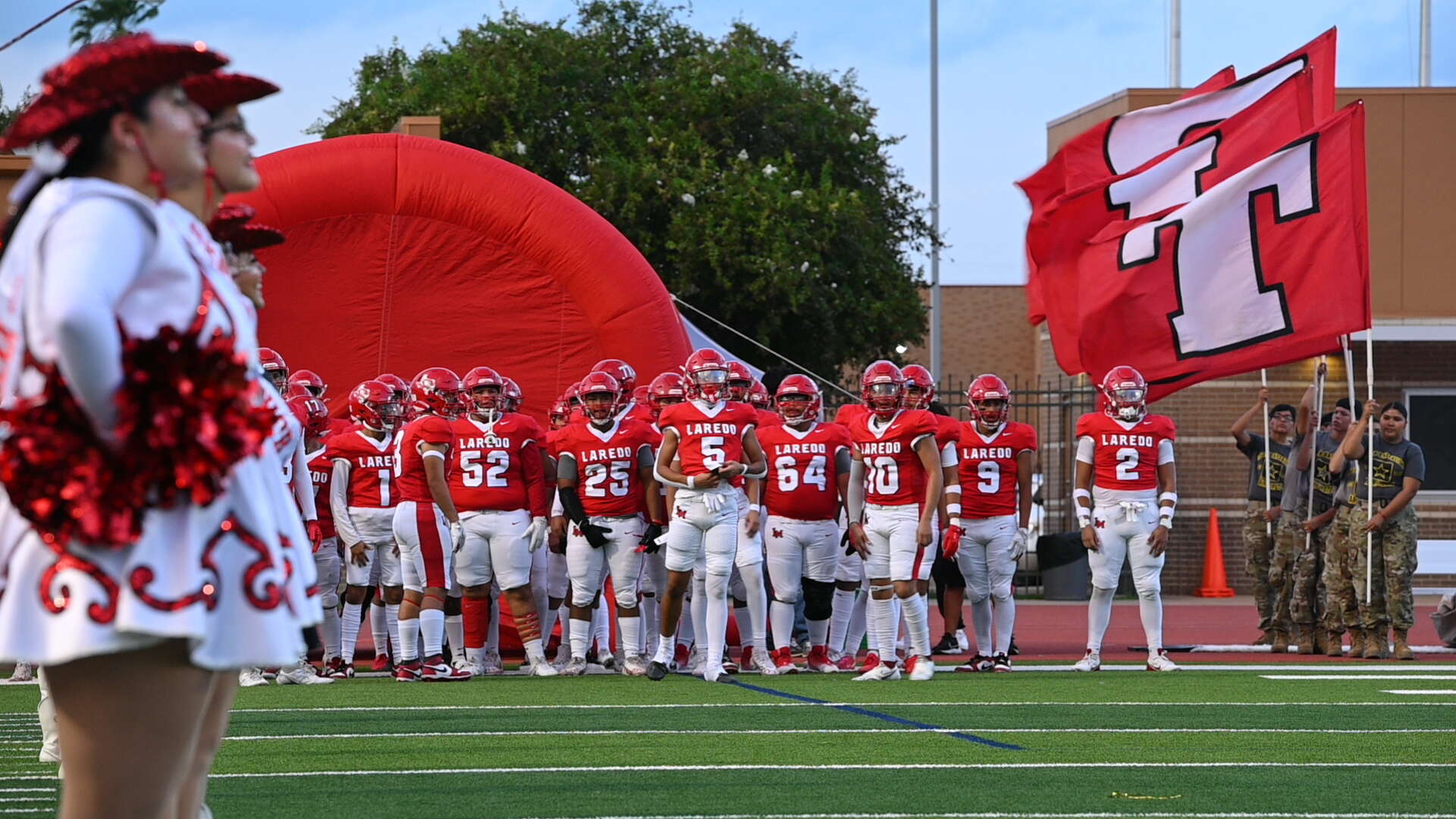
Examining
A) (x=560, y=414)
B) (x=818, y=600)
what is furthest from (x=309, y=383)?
(x=818, y=600)

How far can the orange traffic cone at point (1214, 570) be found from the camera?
23203mm

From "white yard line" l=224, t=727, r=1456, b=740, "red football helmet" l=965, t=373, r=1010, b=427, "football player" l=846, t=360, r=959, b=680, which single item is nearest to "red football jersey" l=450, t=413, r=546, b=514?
"football player" l=846, t=360, r=959, b=680

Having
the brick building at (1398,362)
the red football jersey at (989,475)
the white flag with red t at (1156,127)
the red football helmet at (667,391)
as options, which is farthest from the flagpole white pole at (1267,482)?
the brick building at (1398,362)

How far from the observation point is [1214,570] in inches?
917

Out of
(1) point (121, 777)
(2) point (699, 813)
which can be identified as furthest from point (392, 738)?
(1) point (121, 777)

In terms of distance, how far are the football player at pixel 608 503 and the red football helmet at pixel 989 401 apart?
2326 mm

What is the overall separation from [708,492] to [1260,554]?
5.40 metres

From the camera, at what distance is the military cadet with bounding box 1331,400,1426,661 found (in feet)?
43.7

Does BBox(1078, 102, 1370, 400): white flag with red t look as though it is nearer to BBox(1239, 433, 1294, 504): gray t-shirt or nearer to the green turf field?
BBox(1239, 433, 1294, 504): gray t-shirt

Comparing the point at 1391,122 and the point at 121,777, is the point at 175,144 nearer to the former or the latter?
the point at 121,777

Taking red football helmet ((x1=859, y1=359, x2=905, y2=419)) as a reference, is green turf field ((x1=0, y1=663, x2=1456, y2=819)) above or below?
below

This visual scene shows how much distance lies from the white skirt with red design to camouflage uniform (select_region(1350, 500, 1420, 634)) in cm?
1171

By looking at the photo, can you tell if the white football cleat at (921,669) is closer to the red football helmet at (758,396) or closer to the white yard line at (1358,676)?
the white yard line at (1358,676)

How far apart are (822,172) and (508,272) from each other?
Answer: 12.4 m
